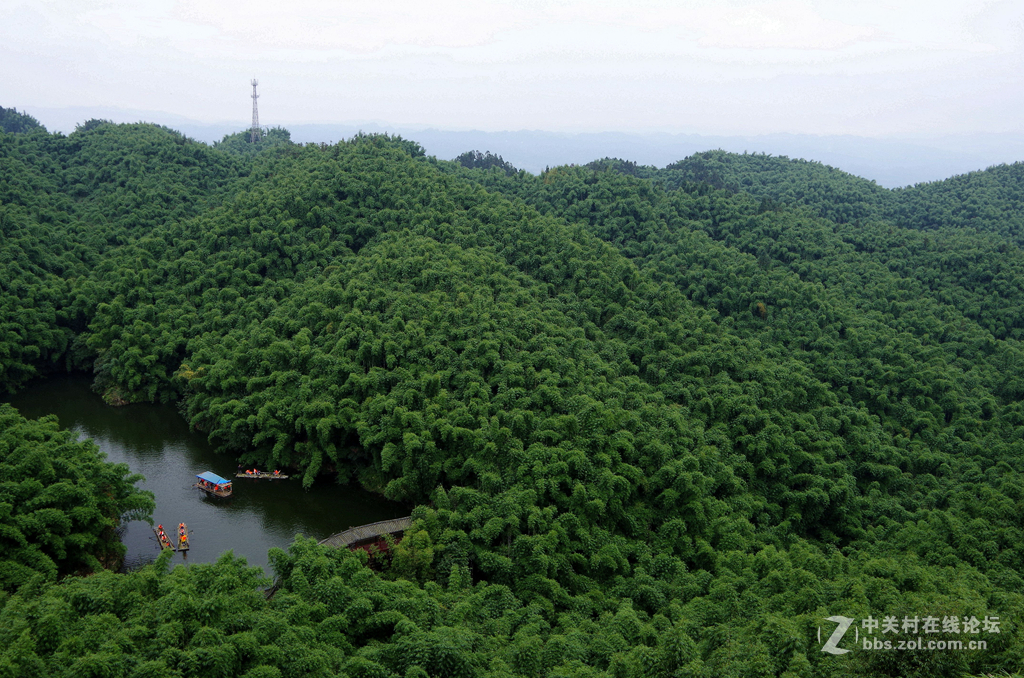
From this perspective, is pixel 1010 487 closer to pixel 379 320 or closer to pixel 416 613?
pixel 416 613

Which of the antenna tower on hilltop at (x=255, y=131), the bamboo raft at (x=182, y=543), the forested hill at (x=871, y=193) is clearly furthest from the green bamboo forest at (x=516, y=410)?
the antenna tower on hilltop at (x=255, y=131)

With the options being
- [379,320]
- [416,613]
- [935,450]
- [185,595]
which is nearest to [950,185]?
[935,450]

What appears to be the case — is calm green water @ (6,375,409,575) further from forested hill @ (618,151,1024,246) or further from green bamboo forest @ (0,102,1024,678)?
→ forested hill @ (618,151,1024,246)

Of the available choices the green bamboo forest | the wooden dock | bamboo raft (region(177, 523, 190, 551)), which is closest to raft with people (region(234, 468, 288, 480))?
the green bamboo forest

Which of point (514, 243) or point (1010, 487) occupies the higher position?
point (514, 243)

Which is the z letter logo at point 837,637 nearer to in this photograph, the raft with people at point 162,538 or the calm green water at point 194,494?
the calm green water at point 194,494
